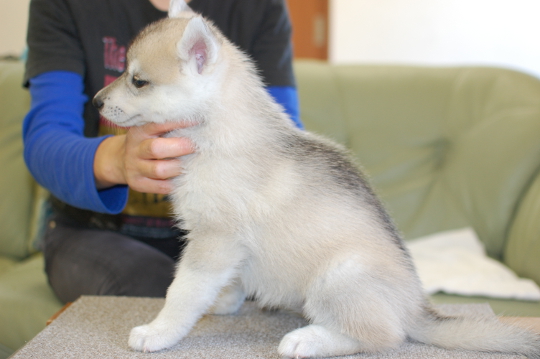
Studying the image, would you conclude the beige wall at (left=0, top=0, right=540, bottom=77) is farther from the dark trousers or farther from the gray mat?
the dark trousers

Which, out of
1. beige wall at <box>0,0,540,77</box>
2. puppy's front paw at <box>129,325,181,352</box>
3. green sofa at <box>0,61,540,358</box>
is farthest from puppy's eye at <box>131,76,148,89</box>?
beige wall at <box>0,0,540,77</box>

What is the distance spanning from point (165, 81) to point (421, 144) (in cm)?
181

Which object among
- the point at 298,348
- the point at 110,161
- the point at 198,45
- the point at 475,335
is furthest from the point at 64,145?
the point at 475,335

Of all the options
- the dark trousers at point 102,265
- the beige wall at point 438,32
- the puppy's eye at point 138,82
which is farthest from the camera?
the beige wall at point 438,32

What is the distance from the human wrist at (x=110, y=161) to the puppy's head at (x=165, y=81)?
20 cm

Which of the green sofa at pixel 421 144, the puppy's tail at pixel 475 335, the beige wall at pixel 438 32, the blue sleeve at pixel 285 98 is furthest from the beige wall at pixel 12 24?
the puppy's tail at pixel 475 335

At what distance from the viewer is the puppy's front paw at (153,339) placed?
42.7 inches

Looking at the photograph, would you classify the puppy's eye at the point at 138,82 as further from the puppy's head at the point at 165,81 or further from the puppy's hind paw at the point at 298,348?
the puppy's hind paw at the point at 298,348

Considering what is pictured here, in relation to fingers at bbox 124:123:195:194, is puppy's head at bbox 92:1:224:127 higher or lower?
higher

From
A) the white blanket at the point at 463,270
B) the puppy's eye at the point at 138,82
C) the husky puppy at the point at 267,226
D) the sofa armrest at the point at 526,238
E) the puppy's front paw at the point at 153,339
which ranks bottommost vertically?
the white blanket at the point at 463,270

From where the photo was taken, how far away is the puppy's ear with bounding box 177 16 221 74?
1066mm

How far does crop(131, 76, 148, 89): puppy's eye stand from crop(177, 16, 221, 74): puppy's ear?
4.9 inches

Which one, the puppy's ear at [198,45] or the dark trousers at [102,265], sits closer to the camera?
the puppy's ear at [198,45]

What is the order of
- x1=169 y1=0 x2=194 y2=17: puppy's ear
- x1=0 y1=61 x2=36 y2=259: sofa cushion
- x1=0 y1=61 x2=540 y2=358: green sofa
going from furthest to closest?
x1=0 y1=61 x2=36 y2=259: sofa cushion → x1=0 y1=61 x2=540 y2=358: green sofa → x1=169 y1=0 x2=194 y2=17: puppy's ear
